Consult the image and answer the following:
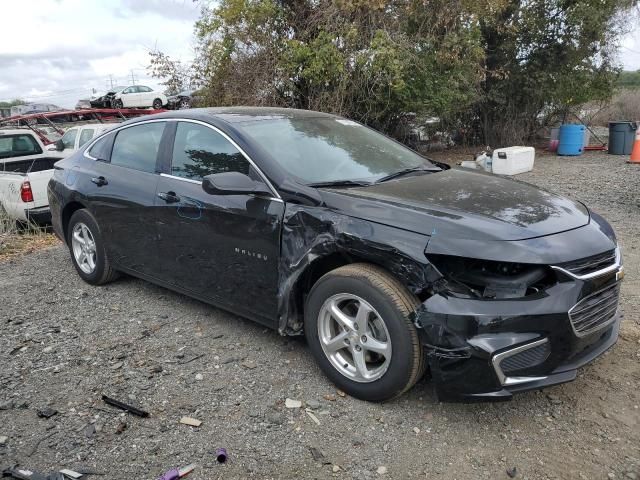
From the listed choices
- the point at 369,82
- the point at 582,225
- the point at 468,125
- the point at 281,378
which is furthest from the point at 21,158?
the point at 468,125

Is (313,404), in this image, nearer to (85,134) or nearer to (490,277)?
(490,277)

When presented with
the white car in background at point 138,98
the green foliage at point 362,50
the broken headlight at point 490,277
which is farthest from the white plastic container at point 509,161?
the white car in background at point 138,98

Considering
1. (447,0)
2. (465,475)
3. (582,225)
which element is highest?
(447,0)

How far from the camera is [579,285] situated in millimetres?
2801

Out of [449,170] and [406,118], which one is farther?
[406,118]

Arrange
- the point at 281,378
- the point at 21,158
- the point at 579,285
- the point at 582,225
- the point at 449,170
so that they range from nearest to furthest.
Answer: the point at 579,285 → the point at 582,225 → the point at 281,378 → the point at 449,170 → the point at 21,158

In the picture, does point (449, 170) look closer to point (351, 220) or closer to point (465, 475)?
point (351, 220)

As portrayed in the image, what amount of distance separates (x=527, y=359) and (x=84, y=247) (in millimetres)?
4183

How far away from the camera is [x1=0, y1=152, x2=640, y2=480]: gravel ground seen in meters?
2.71

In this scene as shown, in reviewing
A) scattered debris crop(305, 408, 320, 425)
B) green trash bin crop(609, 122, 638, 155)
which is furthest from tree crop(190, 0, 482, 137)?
scattered debris crop(305, 408, 320, 425)

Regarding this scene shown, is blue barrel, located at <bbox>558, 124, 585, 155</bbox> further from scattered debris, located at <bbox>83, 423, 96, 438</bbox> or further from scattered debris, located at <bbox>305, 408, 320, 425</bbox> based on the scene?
scattered debris, located at <bbox>83, 423, 96, 438</bbox>

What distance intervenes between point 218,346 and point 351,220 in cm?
151

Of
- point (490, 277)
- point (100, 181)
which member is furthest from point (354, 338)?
point (100, 181)

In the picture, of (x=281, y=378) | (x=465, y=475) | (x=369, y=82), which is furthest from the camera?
(x=369, y=82)
